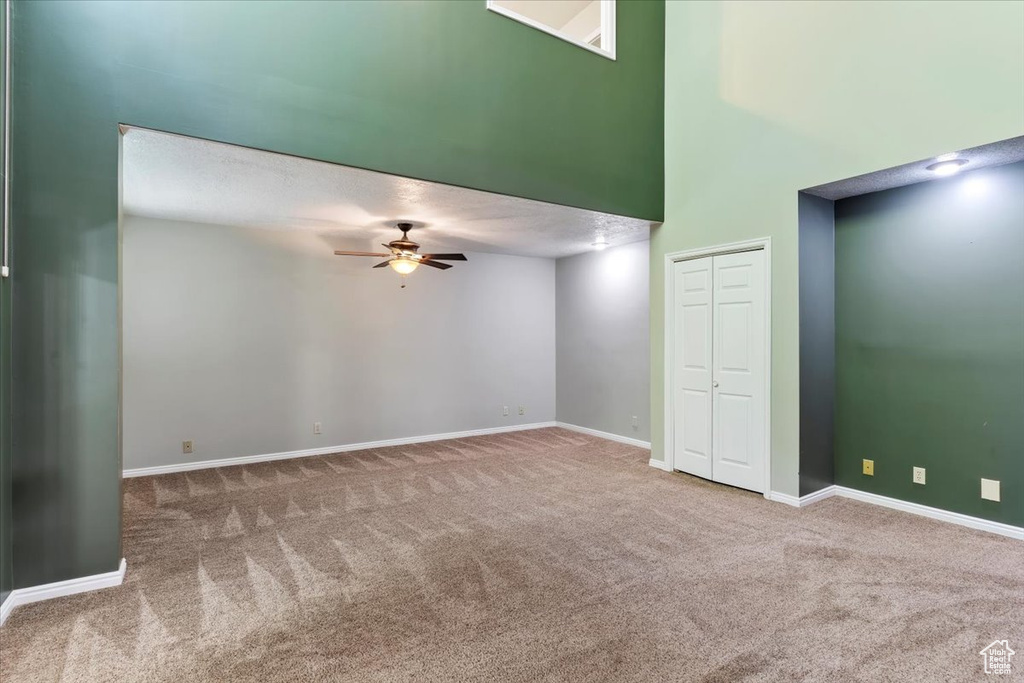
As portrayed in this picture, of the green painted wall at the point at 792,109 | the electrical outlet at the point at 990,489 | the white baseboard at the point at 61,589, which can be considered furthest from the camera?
the electrical outlet at the point at 990,489

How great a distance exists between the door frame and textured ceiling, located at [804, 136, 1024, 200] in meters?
0.61

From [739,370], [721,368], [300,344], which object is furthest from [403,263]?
[739,370]

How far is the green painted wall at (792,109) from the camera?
3105mm

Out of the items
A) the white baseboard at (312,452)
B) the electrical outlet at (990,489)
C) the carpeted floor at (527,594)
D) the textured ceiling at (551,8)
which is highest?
the textured ceiling at (551,8)

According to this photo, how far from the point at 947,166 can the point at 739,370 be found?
2.02 metres

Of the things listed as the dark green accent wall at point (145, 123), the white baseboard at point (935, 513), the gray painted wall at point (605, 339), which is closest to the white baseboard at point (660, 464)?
the gray painted wall at point (605, 339)

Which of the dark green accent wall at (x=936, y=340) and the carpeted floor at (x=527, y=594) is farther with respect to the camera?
the dark green accent wall at (x=936, y=340)

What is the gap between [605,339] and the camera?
6.62 meters

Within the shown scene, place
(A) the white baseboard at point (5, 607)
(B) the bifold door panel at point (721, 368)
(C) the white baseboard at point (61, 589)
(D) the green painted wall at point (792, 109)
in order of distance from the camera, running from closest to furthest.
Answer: (A) the white baseboard at point (5, 607) → (C) the white baseboard at point (61, 589) → (D) the green painted wall at point (792, 109) → (B) the bifold door panel at point (721, 368)

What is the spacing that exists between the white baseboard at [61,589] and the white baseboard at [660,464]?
4375 millimetres

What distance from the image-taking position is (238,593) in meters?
2.60

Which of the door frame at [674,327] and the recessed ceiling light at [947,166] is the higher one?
the recessed ceiling light at [947,166]

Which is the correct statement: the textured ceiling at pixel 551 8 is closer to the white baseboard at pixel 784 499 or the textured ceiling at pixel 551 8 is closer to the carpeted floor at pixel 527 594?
the carpeted floor at pixel 527 594

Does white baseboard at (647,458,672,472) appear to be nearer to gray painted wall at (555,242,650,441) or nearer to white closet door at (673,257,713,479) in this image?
white closet door at (673,257,713,479)
